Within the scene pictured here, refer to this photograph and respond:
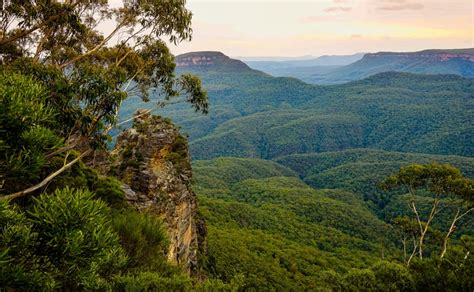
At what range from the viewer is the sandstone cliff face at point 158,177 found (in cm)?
2084

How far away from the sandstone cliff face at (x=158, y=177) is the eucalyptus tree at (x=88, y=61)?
4014 mm

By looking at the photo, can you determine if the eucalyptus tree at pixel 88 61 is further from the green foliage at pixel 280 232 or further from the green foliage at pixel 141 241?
the green foliage at pixel 280 232

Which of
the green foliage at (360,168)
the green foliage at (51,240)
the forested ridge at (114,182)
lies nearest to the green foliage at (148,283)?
the forested ridge at (114,182)

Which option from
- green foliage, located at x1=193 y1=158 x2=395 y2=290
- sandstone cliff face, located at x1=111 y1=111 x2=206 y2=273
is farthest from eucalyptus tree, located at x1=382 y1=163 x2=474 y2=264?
sandstone cliff face, located at x1=111 y1=111 x2=206 y2=273

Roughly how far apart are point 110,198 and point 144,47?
7.97 meters

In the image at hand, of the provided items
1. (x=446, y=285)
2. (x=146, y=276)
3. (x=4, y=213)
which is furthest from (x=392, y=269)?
(x=4, y=213)

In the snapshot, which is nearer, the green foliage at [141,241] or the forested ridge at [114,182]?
the forested ridge at [114,182]

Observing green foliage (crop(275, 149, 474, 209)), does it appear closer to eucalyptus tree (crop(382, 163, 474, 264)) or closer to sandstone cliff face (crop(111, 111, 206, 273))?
eucalyptus tree (crop(382, 163, 474, 264))

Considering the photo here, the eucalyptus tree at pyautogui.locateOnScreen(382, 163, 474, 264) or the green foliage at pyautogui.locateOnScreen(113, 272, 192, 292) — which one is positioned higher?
the green foliage at pyautogui.locateOnScreen(113, 272, 192, 292)

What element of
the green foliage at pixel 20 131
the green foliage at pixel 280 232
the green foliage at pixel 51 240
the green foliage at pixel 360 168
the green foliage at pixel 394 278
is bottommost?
the green foliage at pixel 360 168

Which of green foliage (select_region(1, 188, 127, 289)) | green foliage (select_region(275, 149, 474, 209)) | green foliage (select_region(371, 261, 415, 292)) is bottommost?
green foliage (select_region(275, 149, 474, 209))

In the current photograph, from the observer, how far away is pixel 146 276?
11.1 meters

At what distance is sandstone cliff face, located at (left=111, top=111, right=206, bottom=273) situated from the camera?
68.4 feet

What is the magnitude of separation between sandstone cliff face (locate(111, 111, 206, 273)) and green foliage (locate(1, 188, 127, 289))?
13033mm
